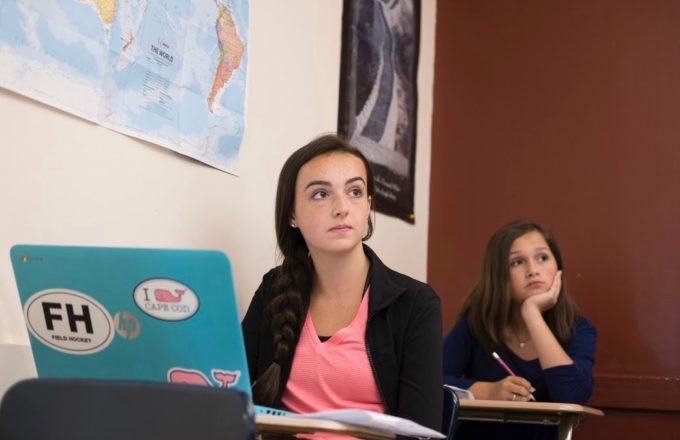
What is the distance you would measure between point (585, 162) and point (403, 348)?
1.67 metres

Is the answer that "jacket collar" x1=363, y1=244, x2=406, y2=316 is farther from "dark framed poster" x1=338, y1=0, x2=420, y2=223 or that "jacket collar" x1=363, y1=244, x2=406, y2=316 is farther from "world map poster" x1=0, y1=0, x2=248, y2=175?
"dark framed poster" x1=338, y1=0, x2=420, y2=223

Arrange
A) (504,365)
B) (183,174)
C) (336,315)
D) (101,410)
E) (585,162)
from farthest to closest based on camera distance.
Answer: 1. (585,162)
2. (504,365)
3. (183,174)
4. (336,315)
5. (101,410)

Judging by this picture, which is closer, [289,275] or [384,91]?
[289,275]

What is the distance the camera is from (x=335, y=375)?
5.68ft

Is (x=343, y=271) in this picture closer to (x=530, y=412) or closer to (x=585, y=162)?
(x=530, y=412)

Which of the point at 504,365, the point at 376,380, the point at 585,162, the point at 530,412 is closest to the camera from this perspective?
the point at 376,380

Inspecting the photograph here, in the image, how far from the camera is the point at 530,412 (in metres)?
2.11

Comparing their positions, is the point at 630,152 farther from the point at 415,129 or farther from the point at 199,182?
the point at 199,182

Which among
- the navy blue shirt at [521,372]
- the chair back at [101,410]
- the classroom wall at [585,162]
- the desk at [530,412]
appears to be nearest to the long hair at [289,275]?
the desk at [530,412]

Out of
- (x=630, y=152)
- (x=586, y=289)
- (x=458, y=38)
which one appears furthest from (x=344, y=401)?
(x=458, y=38)

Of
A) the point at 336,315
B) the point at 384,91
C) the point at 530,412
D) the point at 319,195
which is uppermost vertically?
the point at 384,91

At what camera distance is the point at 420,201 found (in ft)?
10.8

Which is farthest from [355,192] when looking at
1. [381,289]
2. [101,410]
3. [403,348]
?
[101,410]

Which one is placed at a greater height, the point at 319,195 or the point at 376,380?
the point at 319,195
